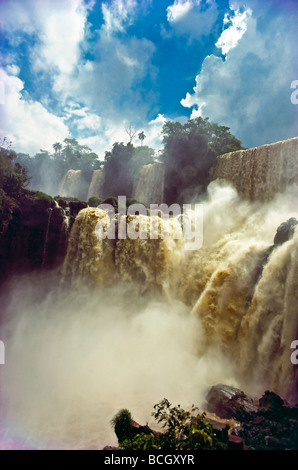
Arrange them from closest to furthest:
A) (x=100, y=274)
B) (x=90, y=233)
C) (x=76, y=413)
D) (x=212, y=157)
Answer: (x=76, y=413)
(x=100, y=274)
(x=90, y=233)
(x=212, y=157)

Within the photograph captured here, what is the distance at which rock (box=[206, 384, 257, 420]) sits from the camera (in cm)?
652

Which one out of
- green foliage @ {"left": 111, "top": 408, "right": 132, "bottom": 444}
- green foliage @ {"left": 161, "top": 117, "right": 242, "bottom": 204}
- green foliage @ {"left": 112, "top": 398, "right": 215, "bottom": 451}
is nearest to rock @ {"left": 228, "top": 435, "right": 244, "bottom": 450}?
green foliage @ {"left": 112, "top": 398, "right": 215, "bottom": 451}

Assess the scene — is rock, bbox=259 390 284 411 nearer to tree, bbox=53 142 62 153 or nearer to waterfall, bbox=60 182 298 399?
waterfall, bbox=60 182 298 399

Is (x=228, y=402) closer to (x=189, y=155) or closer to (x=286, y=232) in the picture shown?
(x=286, y=232)

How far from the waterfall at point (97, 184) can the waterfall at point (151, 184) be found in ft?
23.1

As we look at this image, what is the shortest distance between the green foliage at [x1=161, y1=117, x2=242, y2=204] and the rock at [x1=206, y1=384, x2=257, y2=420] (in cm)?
1646

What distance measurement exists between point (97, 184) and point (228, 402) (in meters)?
29.8

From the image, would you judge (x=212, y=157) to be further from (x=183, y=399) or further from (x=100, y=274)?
(x=183, y=399)

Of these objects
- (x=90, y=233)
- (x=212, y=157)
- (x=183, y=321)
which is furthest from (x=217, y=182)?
(x=183, y=321)

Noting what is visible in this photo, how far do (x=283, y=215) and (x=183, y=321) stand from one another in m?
7.81

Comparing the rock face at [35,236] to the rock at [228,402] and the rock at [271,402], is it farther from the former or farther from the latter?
the rock at [271,402]

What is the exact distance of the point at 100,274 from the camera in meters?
14.4

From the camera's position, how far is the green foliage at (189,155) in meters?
22.2

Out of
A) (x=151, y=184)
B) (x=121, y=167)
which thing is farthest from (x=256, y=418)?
(x=121, y=167)
